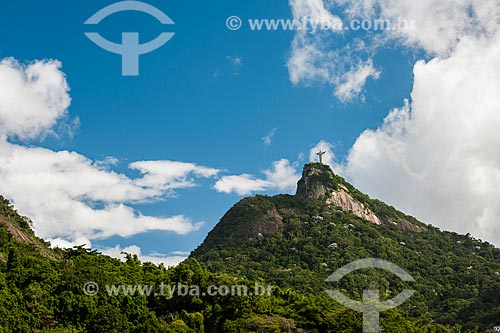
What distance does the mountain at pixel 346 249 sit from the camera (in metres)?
73.3

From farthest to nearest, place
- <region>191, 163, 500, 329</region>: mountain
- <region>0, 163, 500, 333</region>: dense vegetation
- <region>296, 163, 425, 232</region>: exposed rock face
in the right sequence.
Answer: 1. <region>296, 163, 425, 232</region>: exposed rock face
2. <region>191, 163, 500, 329</region>: mountain
3. <region>0, 163, 500, 333</region>: dense vegetation

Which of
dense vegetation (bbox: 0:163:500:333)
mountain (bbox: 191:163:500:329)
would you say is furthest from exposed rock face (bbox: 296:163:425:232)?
dense vegetation (bbox: 0:163:500:333)

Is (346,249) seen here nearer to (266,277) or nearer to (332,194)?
(266,277)

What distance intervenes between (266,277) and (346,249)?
16951mm

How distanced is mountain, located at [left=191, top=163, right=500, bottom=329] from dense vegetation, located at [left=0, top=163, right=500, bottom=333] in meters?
0.22

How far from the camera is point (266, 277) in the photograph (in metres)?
75.7

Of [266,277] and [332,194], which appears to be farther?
[332,194]

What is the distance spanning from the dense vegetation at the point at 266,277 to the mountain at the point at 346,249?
0.22 meters

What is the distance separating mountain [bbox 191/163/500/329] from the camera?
2886 inches

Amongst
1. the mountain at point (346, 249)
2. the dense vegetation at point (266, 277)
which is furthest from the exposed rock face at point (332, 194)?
the dense vegetation at point (266, 277)

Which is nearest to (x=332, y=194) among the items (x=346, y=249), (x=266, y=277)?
(x=346, y=249)

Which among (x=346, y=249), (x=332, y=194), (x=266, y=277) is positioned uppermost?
(x=332, y=194)

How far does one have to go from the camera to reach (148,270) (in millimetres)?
46094

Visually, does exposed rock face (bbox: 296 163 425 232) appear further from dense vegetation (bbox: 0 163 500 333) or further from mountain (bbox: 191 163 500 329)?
dense vegetation (bbox: 0 163 500 333)
